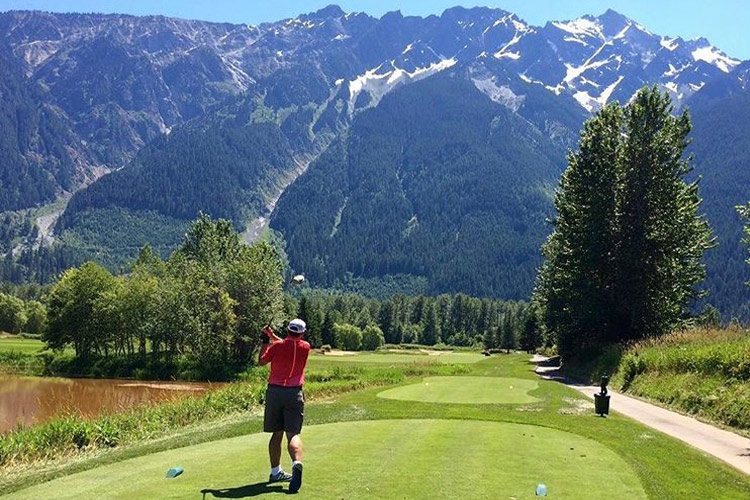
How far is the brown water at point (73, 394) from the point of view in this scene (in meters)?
34.9

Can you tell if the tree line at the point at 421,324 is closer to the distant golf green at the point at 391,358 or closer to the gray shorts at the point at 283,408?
the distant golf green at the point at 391,358

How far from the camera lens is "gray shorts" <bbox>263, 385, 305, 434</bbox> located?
10.9m

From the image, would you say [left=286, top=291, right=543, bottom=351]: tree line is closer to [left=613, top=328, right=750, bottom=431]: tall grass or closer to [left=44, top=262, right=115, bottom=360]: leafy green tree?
[left=44, top=262, right=115, bottom=360]: leafy green tree

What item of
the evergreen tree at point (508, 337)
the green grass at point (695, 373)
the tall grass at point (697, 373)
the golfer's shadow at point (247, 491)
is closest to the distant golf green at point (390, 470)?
the golfer's shadow at point (247, 491)

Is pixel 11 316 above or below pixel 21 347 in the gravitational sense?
above

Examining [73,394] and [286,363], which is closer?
[286,363]

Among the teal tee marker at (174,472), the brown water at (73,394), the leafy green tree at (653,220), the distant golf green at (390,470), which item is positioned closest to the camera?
the distant golf green at (390,470)

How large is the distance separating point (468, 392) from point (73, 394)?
30203mm

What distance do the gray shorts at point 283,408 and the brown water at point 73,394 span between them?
22930mm

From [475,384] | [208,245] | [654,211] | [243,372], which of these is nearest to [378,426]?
[475,384]

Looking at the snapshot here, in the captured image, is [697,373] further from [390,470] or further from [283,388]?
[283,388]

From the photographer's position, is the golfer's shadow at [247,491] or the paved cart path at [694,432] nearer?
the golfer's shadow at [247,491]

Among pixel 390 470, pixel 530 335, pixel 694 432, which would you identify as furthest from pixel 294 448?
pixel 530 335

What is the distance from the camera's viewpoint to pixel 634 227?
42.5m
